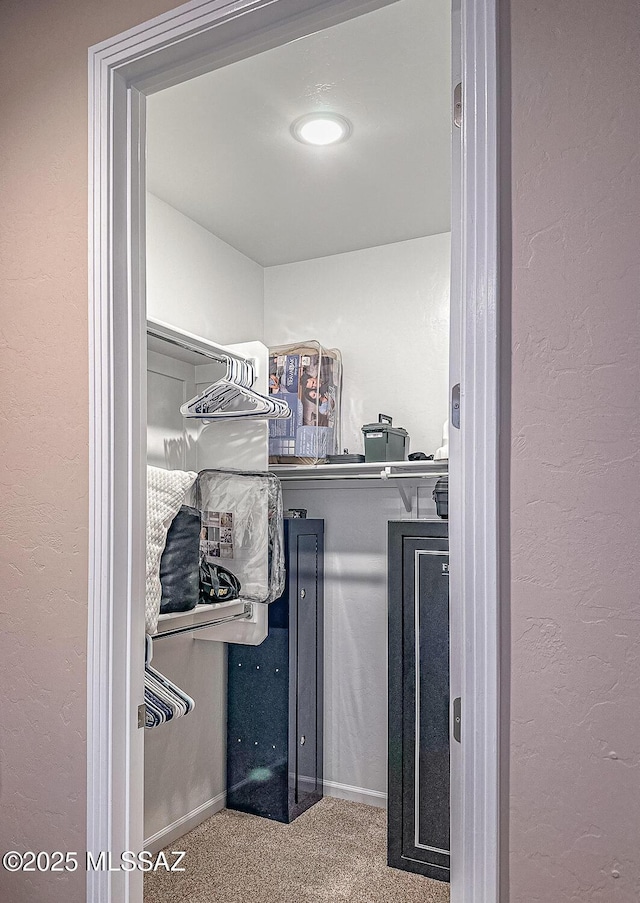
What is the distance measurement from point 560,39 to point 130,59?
2.80 feet

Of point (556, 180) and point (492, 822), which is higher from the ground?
point (556, 180)

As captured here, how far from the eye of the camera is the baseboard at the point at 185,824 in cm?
270

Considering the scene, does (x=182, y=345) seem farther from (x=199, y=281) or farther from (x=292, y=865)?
(x=292, y=865)

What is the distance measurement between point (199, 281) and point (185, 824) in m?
2.26

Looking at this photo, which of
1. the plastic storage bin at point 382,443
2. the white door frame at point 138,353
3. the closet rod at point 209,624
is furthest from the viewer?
the plastic storage bin at point 382,443

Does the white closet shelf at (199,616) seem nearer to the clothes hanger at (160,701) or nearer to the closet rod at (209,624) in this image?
the closet rod at (209,624)

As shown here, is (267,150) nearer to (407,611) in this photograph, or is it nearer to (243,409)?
(243,409)

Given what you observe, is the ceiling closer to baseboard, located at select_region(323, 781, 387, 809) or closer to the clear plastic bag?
the clear plastic bag

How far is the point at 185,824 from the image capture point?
2867 mm

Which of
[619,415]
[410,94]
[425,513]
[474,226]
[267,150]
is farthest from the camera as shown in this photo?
[425,513]

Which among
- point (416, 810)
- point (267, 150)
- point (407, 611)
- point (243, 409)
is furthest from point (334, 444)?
point (416, 810)

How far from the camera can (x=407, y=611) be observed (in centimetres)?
262

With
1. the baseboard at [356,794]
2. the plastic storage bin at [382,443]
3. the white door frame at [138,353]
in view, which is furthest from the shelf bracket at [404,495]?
the white door frame at [138,353]

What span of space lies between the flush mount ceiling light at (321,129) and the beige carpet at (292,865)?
8.49 ft
